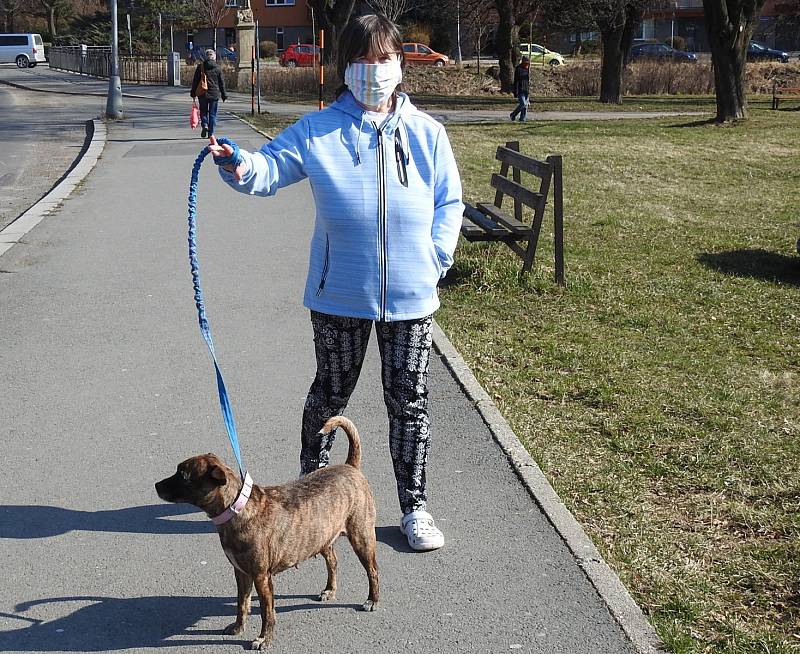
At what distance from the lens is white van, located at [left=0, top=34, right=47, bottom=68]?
66750mm

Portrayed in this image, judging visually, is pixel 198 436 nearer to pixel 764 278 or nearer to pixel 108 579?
pixel 108 579

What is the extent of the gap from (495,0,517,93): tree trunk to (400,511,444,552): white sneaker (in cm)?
4023

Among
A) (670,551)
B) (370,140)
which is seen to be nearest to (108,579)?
(370,140)

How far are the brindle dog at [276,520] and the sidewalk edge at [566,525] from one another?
0.85 metres

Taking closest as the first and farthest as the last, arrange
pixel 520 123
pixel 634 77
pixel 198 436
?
pixel 198 436 < pixel 520 123 < pixel 634 77

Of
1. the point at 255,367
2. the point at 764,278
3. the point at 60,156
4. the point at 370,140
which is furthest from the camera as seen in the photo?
the point at 60,156

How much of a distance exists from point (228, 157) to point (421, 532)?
5.40ft

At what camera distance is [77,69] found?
57281 millimetres

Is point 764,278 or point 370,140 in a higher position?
point 370,140

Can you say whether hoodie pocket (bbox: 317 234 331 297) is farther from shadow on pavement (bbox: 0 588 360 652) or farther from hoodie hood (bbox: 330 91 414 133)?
shadow on pavement (bbox: 0 588 360 652)

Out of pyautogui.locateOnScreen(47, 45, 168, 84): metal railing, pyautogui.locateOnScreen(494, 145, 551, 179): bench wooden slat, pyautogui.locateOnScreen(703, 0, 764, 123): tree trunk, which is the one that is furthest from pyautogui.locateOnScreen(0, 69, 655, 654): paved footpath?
pyautogui.locateOnScreen(47, 45, 168, 84): metal railing

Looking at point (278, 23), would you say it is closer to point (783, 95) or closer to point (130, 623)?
point (783, 95)

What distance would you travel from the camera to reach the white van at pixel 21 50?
66750mm

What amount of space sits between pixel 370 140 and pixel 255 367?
310 cm
